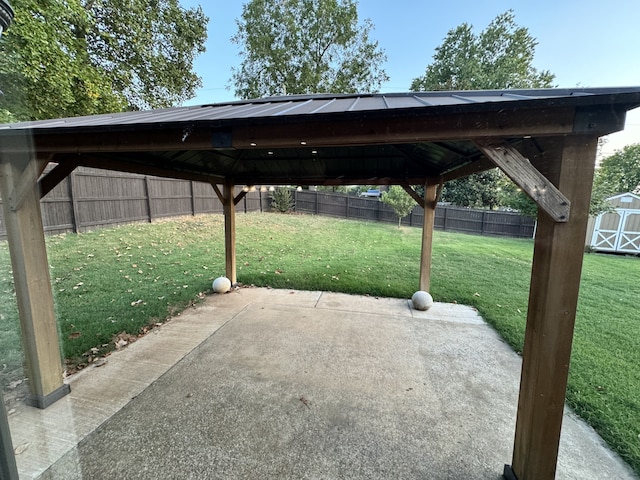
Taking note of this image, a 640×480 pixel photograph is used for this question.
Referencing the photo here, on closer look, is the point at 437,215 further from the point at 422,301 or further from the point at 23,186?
the point at 23,186

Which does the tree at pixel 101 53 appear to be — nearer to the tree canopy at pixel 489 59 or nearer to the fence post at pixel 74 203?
the fence post at pixel 74 203

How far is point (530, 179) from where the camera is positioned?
150 centimetres

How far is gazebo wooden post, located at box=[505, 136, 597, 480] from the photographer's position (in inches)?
58.4

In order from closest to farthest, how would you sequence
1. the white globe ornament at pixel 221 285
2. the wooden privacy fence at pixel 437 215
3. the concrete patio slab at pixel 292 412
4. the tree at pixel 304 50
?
the concrete patio slab at pixel 292 412
the white globe ornament at pixel 221 285
the wooden privacy fence at pixel 437 215
the tree at pixel 304 50

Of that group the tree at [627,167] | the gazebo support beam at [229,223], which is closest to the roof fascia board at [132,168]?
the gazebo support beam at [229,223]

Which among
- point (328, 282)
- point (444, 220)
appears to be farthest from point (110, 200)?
point (444, 220)

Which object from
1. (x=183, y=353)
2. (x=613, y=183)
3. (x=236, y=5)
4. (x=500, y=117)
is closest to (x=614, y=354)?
(x=500, y=117)

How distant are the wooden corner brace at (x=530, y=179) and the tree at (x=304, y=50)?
16.6m

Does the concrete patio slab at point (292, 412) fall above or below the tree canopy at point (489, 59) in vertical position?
below

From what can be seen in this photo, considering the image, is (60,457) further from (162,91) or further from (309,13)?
(309,13)

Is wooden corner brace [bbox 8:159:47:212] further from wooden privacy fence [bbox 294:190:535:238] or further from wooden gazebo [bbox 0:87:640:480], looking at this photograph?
wooden privacy fence [bbox 294:190:535:238]

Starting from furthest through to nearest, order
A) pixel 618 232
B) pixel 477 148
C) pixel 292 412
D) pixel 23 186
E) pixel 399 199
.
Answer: pixel 399 199
pixel 618 232
pixel 292 412
pixel 23 186
pixel 477 148

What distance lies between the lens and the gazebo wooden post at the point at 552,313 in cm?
148

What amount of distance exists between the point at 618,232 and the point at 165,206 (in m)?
16.6
